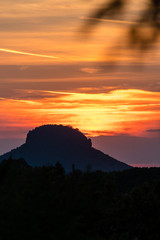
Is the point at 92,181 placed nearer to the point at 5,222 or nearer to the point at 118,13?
the point at 5,222

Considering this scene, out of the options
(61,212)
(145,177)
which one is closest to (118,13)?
(61,212)

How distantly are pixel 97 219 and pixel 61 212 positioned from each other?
816 cm

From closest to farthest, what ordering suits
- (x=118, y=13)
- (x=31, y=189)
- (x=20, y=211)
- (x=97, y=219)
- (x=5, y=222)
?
1. (x=118, y=13)
2. (x=5, y=222)
3. (x=20, y=211)
4. (x=31, y=189)
5. (x=97, y=219)

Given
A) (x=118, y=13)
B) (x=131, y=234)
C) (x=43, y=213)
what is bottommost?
(x=131, y=234)

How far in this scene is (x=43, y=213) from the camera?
19.3m

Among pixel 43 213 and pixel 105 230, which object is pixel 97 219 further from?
pixel 43 213

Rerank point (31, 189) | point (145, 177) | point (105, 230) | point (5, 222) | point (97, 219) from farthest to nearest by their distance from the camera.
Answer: point (145, 177), point (105, 230), point (97, 219), point (31, 189), point (5, 222)

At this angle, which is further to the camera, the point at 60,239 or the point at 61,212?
the point at 61,212

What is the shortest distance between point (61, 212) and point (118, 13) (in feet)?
58.8

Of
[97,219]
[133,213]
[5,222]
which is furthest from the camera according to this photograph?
[133,213]

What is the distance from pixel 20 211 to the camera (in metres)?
19.1

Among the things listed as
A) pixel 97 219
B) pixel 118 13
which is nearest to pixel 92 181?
pixel 97 219

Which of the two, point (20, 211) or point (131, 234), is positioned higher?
point (20, 211)

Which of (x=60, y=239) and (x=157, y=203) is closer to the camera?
(x=60, y=239)
